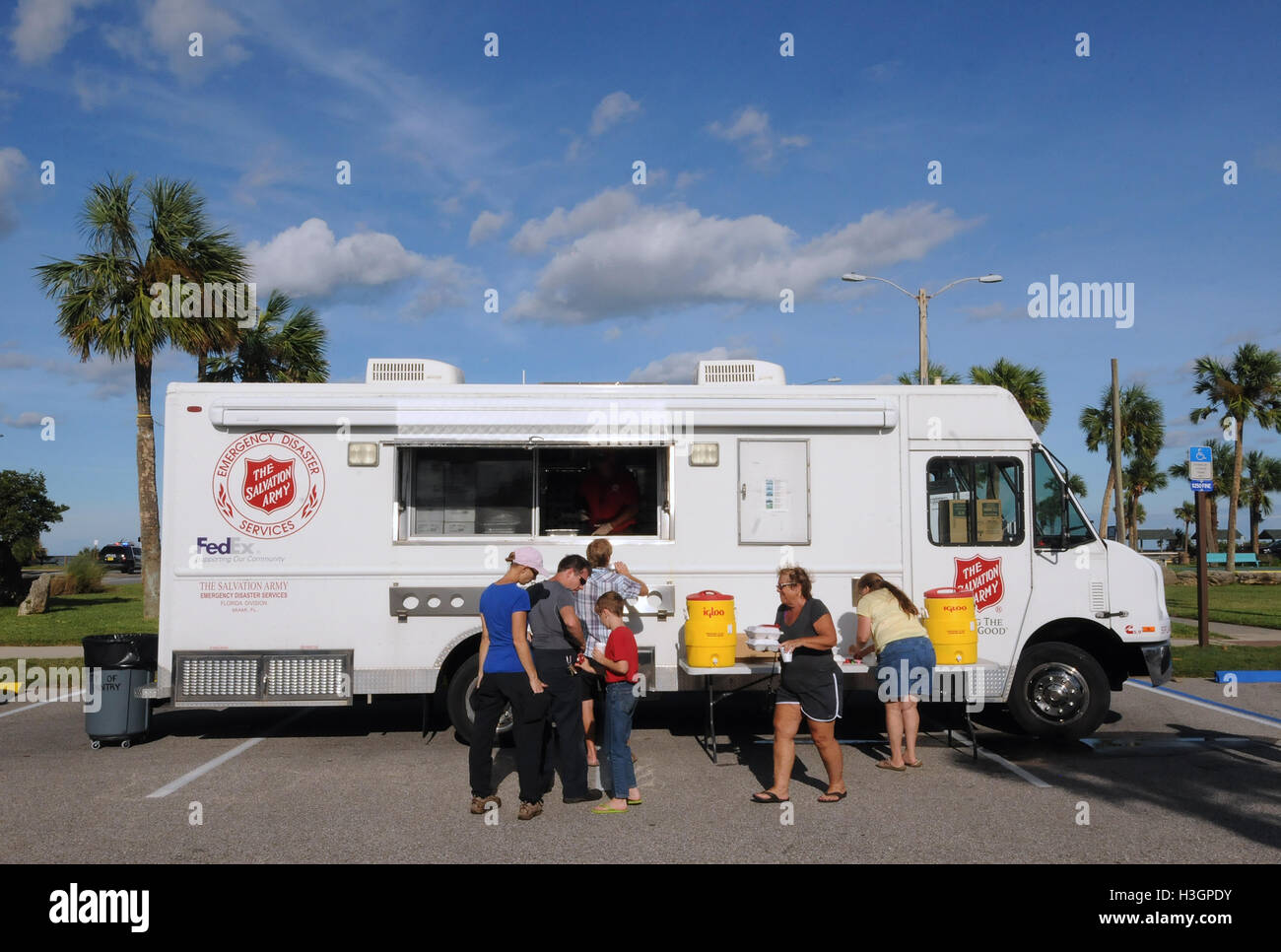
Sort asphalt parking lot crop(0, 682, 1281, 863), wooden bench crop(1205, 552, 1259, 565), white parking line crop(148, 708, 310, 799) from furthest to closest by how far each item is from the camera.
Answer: wooden bench crop(1205, 552, 1259, 565) < white parking line crop(148, 708, 310, 799) < asphalt parking lot crop(0, 682, 1281, 863)

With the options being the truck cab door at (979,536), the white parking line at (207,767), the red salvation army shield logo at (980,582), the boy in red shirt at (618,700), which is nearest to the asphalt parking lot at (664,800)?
the white parking line at (207,767)

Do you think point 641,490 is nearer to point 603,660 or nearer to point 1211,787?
point 603,660

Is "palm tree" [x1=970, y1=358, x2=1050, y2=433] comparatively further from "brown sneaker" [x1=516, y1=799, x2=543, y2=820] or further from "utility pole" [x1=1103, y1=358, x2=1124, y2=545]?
"brown sneaker" [x1=516, y1=799, x2=543, y2=820]

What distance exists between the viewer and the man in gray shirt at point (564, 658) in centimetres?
634

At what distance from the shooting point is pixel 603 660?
624cm

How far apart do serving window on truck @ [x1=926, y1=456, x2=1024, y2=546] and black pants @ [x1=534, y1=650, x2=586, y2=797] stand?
11.4ft

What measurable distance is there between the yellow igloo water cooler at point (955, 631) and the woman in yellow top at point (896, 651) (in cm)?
36

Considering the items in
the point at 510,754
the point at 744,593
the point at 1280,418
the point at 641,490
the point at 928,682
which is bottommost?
the point at 510,754

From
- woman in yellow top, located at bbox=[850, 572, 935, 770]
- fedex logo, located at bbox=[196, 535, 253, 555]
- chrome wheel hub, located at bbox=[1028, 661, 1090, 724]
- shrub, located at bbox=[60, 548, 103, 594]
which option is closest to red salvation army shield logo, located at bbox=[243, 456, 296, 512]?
fedex logo, located at bbox=[196, 535, 253, 555]

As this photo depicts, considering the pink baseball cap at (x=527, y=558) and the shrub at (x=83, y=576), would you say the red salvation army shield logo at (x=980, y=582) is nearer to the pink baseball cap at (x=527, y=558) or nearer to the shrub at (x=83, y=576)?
the pink baseball cap at (x=527, y=558)

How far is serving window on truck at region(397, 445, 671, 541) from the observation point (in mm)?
8508

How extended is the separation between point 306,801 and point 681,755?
2.90 meters
